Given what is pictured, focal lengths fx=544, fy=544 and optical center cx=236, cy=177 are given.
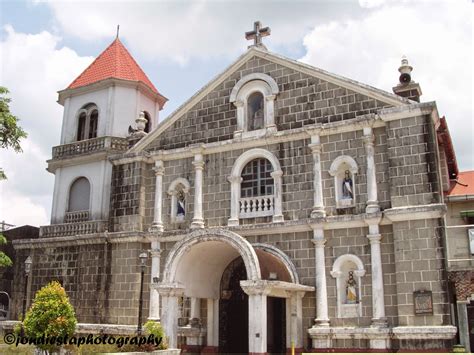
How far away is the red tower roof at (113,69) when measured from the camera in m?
24.1

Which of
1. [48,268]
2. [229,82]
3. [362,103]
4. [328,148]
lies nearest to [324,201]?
[328,148]

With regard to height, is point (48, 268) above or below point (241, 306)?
above

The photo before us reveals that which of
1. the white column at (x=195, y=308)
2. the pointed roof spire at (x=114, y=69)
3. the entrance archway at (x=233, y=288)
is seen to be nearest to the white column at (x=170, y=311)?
the entrance archway at (x=233, y=288)

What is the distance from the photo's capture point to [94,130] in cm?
2383

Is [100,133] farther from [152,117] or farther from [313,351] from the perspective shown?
[313,351]

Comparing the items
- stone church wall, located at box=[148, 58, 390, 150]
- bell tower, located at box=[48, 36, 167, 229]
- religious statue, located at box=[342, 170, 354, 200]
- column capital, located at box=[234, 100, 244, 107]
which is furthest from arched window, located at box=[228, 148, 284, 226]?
bell tower, located at box=[48, 36, 167, 229]

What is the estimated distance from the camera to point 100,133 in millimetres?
23266

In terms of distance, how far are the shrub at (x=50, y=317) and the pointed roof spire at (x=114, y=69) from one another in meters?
11.2

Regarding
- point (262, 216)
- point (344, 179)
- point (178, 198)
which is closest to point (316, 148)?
point (344, 179)

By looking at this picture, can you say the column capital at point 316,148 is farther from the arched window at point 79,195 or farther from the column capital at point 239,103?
the arched window at point 79,195

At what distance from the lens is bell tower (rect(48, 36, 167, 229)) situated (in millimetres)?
22531

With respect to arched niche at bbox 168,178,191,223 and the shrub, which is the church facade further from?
the shrub

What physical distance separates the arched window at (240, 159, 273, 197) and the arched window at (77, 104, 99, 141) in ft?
26.7

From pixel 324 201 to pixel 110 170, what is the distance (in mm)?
9639
